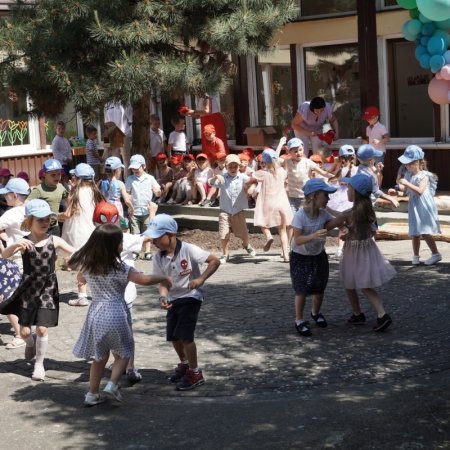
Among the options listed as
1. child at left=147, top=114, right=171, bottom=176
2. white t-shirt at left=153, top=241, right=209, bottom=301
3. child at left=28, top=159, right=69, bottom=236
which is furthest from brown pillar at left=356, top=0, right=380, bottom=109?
white t-shirt at left=153, top=241, right=209, bottom=301

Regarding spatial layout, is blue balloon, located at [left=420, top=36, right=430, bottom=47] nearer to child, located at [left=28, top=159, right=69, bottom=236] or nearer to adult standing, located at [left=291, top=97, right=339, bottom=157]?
adult standing, located at [left=291, top=97, right=339, bottom=157]

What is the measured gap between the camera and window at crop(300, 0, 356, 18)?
16906mm

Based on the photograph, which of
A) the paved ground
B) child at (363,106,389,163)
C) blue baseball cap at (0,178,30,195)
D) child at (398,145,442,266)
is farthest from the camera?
child at (363,106,389,163)

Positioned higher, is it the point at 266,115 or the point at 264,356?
the point at 266,115

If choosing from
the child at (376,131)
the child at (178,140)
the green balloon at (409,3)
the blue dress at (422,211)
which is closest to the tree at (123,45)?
the green balloon at (409,3)

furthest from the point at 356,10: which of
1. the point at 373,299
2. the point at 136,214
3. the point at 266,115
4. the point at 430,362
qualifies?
the point at 430,362

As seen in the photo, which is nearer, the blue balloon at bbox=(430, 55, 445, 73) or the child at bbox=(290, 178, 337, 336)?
the child at bbox=(290, 178, 337, 336)

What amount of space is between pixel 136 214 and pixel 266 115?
5553mm

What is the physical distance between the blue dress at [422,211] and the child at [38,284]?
16.5 ft

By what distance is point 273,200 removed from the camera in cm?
1283

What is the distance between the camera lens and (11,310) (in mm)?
8484

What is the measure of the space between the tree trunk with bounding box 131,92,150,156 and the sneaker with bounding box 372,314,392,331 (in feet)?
27.2

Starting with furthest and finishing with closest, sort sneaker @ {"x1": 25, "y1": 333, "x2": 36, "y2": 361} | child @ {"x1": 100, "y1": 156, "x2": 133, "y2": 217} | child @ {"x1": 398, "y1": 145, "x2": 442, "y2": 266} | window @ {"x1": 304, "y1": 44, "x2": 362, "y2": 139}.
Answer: window @ {"x1": 304, "y1": 44, "x2": 362, "y2": 139}
child @ {"x1": 100, "y1": 156, "x2": 133, "y2": 217}
child @ {"x1": 398, "y1": 145, "x2": 442, "y2": 266}
sneaker @ {"x1": 25, "y1": 333, "x2": 36, "y2": 361}

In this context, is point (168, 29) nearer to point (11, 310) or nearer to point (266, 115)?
point (266, 115)
